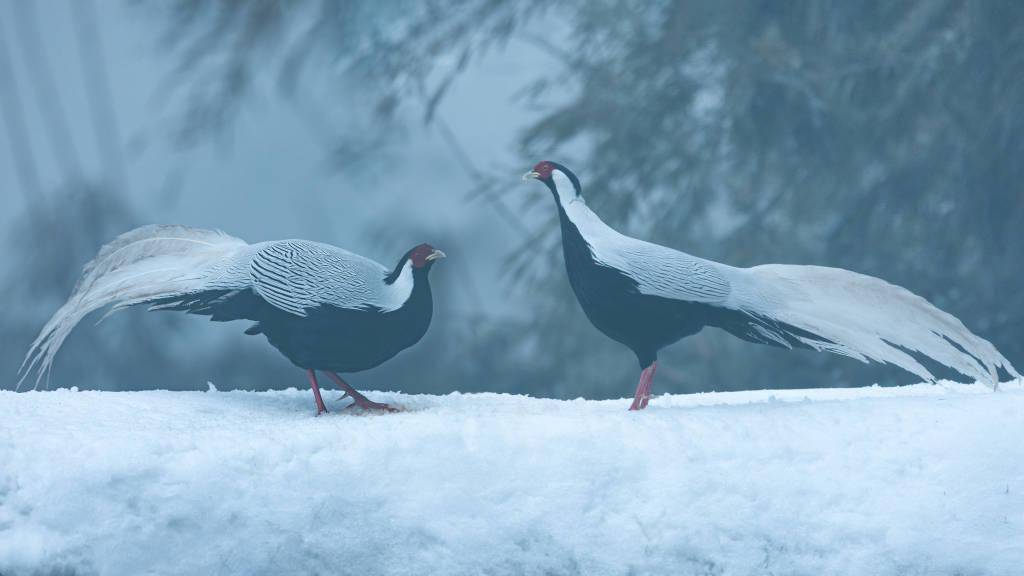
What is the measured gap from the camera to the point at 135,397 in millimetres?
1680

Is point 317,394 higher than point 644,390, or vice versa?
point 644,390

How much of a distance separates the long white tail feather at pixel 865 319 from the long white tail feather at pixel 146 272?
2.44 ft

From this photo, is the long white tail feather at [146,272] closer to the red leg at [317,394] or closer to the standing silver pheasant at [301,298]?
the standing silver pheasant at [301,298]

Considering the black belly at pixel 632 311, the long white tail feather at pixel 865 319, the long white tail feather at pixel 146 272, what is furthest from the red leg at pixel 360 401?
the long white tail feather at pixel 865 319

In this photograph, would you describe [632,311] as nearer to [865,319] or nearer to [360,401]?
[865,319]

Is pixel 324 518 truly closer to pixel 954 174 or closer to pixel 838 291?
pixel 838 291

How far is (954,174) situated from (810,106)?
1.33ft

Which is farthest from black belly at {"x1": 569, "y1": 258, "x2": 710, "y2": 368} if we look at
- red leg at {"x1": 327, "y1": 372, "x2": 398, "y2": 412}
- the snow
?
red leg at {"x1": 327, "y1": 372, "x2": 398, "y2": 412}

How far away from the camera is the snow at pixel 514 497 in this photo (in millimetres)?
1212

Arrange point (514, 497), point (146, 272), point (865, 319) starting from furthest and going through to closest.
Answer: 1. point (146, 272)
2. point (865, 319)
3. point (514, 497)

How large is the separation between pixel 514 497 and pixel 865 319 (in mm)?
587

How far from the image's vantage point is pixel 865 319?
1.54m

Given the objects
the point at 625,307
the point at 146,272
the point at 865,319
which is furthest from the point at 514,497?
the point at 146,272

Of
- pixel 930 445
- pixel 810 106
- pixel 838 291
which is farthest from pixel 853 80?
pixel 930 445
